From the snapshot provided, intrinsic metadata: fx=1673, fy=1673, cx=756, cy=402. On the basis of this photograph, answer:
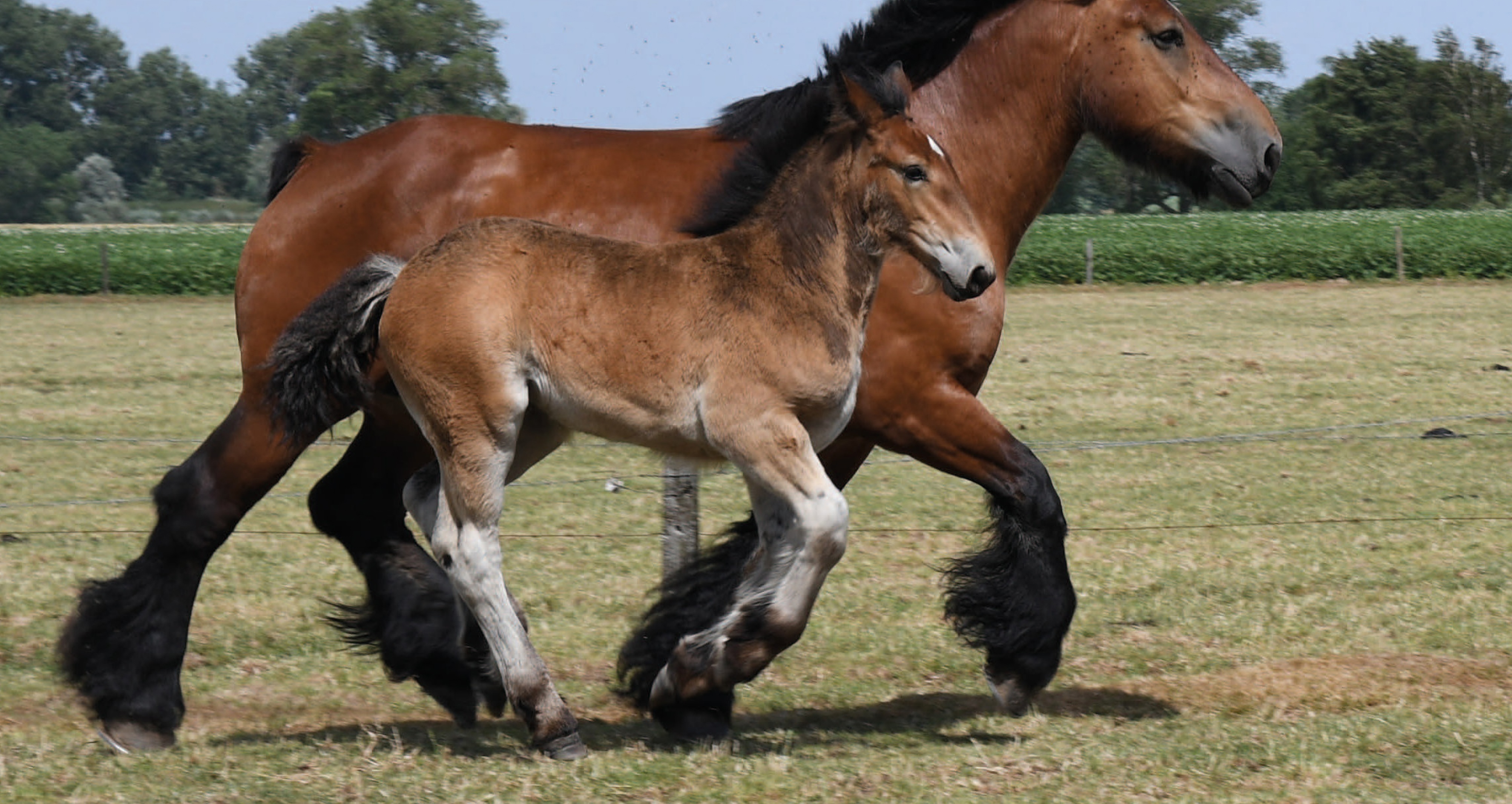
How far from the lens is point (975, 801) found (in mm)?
4203

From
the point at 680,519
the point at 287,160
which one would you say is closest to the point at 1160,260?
the point at 680,519

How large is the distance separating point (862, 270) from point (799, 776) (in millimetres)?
1388

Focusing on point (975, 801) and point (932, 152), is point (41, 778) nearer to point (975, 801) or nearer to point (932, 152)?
point (975, 801)

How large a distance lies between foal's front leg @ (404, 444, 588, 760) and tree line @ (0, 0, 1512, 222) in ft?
65.5

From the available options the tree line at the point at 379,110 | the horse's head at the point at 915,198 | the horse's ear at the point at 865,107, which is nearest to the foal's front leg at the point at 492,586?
the horse's head at the point at 915,198

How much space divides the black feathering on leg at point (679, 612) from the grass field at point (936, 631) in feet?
0.56

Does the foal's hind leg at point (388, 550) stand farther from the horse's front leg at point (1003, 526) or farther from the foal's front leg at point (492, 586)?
the horse's front leg at point (1003, 526)

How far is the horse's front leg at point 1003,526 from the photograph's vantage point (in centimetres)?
521

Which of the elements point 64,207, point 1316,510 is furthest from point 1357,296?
point 64,207

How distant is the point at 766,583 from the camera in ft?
15.0

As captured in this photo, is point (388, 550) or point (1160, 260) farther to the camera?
point (1160, 260)

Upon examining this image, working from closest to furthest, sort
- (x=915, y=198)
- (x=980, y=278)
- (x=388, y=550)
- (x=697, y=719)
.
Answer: (x=980, y=278) → (x=915, y=198) → (x=697, y=719) → (x=388, y=550)

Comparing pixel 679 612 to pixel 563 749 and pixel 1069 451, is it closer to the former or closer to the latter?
pixel 563 749

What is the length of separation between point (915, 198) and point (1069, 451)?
7.55 metres
